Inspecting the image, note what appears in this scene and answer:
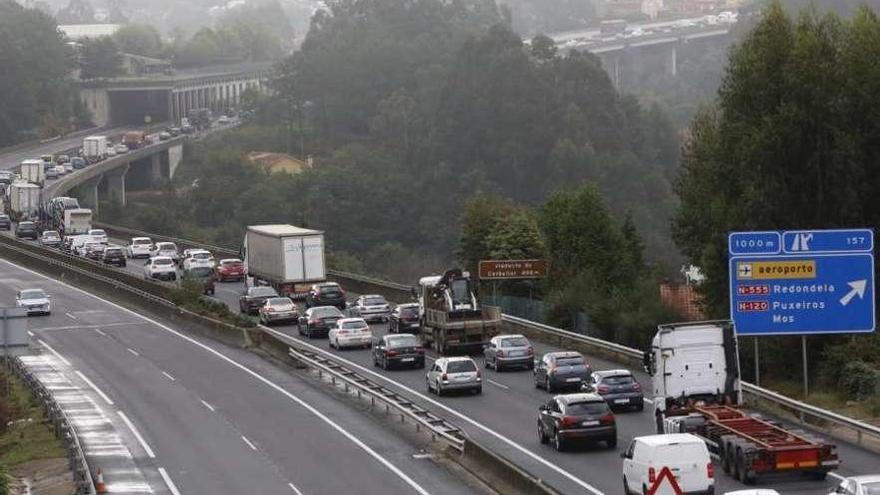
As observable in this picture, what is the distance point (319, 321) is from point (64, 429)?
21095mm

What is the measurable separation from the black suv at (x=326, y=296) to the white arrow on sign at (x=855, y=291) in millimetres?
33219

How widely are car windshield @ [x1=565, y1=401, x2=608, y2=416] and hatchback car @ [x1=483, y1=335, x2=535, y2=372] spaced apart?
14743mm

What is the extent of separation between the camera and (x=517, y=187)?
15975cm

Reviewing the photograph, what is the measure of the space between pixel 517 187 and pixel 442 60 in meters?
39.4

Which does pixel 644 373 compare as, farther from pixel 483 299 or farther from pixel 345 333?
pixel 483 299

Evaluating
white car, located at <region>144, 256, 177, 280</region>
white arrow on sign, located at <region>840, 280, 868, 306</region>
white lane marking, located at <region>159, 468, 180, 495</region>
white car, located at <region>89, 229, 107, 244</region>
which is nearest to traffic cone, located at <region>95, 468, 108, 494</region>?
white lane marking, located at <region>159, 468, 180, 495</region>

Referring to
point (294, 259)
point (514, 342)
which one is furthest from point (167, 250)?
point (514, 342)

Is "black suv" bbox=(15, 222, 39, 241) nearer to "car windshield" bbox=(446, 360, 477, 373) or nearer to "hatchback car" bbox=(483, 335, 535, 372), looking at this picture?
"hatchback car" bbox=(483, 335, 535, 372)

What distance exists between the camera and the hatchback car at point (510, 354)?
53688 millimetres

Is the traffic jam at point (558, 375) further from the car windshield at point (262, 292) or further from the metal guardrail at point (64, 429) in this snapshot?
the metal guardrail at point (64, 429)

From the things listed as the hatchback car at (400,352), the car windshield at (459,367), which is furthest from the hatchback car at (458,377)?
the hatchback car at (400,352)

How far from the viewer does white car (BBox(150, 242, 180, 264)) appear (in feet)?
318

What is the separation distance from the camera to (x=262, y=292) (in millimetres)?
73125

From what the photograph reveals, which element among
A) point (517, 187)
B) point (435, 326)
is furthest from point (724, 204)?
point (517, 187)
